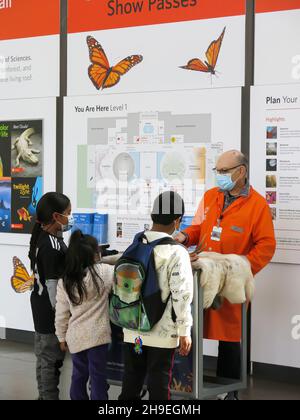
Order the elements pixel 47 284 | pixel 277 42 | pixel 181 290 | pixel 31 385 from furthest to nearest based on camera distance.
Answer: pixel 277 42, pixel 31 385, pixel 47 284, pixel 181 290

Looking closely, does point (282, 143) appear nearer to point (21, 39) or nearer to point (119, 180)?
point (119, 180)

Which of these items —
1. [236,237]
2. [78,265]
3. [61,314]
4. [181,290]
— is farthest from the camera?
[236,237]

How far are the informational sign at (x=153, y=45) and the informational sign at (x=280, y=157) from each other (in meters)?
0.30

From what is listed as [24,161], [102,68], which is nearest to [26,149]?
[24,161]

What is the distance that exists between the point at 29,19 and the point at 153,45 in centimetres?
134

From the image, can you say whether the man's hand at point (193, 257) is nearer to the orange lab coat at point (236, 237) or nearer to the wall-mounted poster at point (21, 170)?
the orange lab coat at point (236, 237)

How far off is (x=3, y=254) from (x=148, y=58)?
2207 millimetres

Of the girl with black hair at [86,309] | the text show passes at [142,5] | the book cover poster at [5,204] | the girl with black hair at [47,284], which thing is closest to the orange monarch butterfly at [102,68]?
the text show passes at [142,5]

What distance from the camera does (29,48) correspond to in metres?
6.75

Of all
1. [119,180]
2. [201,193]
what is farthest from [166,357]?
[119,180]

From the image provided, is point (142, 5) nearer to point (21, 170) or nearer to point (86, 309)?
point (21, 170)

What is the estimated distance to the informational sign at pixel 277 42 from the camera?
17.8 ft

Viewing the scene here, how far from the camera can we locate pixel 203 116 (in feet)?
19.1

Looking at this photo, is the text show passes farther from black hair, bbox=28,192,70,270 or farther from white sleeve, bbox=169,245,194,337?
white sleeve, bbox=169,245,194,337
